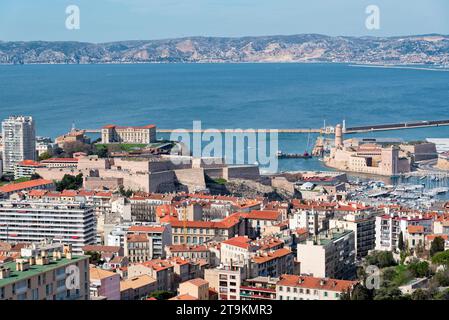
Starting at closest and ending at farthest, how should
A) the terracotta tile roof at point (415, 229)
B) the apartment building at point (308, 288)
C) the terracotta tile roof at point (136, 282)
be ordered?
the apartment building at point (308, 288), the terracotta tile roof at point (136, 282), the terracotta tile roof at point (415, 229)

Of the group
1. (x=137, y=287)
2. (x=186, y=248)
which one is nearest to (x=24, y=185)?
(x=186, y=248)

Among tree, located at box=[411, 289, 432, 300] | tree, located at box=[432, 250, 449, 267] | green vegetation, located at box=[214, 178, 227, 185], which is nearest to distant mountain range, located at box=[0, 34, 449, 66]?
green vegetation, located at box=[214, 178, 227, 185]

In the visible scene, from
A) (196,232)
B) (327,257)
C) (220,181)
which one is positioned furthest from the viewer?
(220,181)

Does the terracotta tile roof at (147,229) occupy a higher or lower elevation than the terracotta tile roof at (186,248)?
higher

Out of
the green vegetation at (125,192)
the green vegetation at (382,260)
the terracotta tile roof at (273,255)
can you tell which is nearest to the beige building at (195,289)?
the terracotta tile roof at (273,255)

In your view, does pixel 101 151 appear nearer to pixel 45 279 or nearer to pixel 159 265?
pixel 159 265

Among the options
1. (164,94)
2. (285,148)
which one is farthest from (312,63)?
(285,148)

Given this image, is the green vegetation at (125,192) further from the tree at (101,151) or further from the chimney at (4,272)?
the chimney at (4,272)
